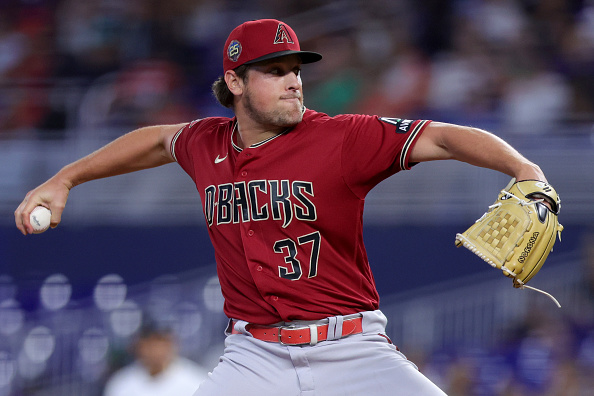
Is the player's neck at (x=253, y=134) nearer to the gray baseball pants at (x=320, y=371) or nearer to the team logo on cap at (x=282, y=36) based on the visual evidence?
the team logo on cap at (x=282, y=36)

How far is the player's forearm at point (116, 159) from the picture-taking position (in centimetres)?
388

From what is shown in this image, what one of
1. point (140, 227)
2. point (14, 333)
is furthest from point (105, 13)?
point (14, 333)

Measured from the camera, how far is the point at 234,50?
367cm

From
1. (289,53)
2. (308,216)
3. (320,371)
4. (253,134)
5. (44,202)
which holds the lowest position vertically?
(320,371)

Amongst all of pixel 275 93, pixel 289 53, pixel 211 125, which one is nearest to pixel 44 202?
pixel 211 125

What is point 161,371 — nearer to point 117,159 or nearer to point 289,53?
point 117,159

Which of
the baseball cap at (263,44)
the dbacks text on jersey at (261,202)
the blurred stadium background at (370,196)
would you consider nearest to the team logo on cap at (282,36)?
the baseball cap at (263,44)

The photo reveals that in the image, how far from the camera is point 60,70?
925cm

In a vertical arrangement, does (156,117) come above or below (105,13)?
below

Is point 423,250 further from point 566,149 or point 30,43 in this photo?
point 30,43

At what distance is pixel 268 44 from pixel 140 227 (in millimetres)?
4717

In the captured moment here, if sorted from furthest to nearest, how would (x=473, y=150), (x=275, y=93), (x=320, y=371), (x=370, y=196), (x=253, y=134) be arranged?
(x=370, y=196) → (x=253, y=134) → (x=275, y=93) → (x=320, y=371) → (x=473, y=150)

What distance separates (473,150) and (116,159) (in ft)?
5.46

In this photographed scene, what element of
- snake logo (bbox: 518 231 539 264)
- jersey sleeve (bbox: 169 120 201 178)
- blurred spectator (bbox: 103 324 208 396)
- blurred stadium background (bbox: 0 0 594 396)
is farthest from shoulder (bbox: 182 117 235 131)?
blurred stadium background (bbox: 0 0 594 396)
